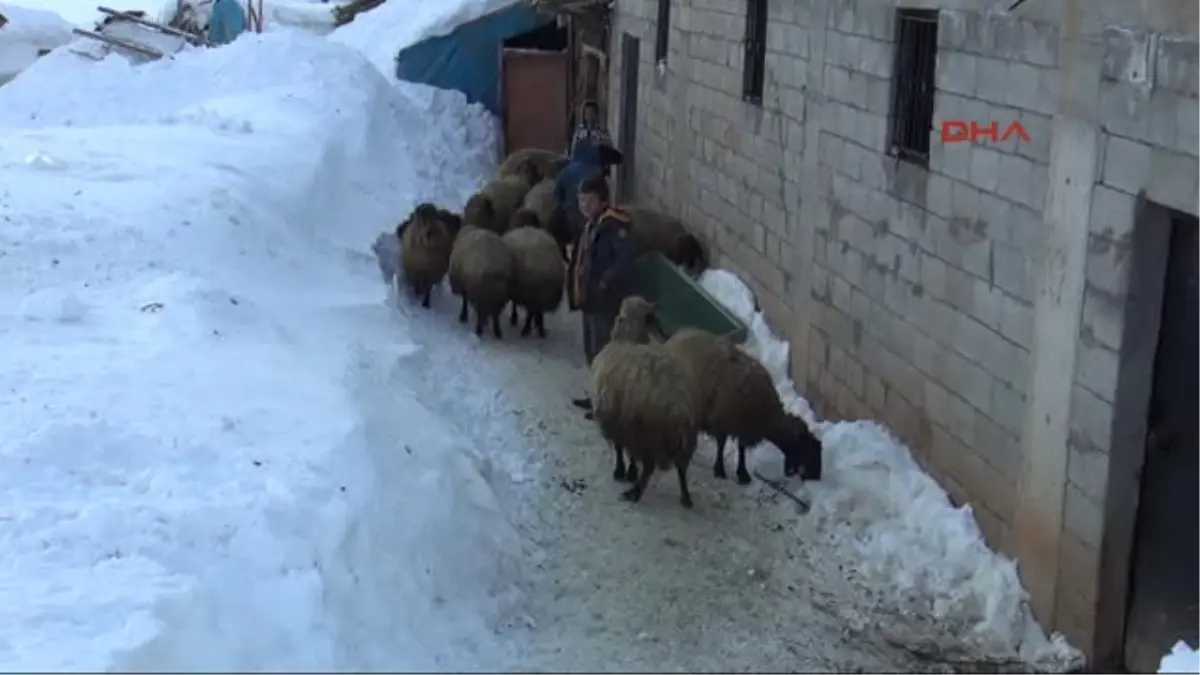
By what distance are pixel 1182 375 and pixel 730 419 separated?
313cm

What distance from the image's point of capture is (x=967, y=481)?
22.2 feet

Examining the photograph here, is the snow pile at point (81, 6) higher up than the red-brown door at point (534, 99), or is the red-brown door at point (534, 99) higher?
the snow pile at point (81, 6)

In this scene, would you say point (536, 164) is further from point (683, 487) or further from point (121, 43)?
point (121, 43)

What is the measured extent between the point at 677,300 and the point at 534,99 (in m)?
10.0

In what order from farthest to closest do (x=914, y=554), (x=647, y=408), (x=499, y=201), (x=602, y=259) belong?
(x=499, y=201), (x=602, y=259), (x=647, y=408), (x=914, y=554)

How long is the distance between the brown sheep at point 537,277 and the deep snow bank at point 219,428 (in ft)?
4.43

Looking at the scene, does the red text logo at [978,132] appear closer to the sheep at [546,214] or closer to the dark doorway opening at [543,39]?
the sheep at [546,214]

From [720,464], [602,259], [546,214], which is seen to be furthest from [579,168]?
[720,464]

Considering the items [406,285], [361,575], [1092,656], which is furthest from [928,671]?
[406,285]

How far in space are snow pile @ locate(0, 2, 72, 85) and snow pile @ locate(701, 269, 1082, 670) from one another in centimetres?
3271

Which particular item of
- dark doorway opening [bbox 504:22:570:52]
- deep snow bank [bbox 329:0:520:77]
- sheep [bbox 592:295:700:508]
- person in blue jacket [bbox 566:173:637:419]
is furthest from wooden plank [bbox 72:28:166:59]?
sheep [bbox 592:295:700:508]

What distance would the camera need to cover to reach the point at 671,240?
40.4ft

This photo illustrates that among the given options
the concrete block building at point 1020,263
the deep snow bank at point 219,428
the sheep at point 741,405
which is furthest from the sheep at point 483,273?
the sheep at point 741,405

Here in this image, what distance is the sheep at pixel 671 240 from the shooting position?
12.2m
